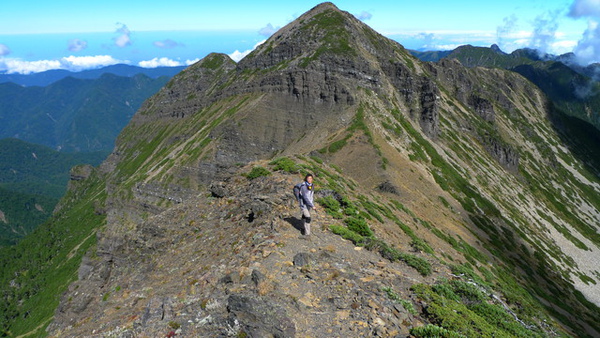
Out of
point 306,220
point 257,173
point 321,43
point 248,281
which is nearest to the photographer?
point 248,281

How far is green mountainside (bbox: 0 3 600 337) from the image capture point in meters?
14.3

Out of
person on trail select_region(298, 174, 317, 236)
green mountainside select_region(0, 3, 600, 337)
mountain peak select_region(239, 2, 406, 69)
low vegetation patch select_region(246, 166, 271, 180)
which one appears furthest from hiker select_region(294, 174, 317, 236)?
mountain peak select_region(239, 2, 406, 69)

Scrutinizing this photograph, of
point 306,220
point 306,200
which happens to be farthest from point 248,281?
point 306,200

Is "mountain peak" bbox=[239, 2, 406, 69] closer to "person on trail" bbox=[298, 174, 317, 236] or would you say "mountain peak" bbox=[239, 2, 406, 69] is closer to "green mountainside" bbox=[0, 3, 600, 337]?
"green mountainside" bbox=[0, 3, 600, 337]

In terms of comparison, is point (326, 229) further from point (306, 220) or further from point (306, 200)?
point (306, 200)

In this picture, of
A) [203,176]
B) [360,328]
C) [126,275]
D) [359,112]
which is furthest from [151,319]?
[203,176]

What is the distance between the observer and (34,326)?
128625mm

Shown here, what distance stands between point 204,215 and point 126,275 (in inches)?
264

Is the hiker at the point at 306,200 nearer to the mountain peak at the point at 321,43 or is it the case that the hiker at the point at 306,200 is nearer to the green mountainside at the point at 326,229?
the green mountainside at the point at 326,229

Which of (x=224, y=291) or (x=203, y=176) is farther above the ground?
(x=224, y=291)

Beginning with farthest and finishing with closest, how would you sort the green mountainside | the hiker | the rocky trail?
1. the hiker
2. the green mountainside
3. the rocky trail

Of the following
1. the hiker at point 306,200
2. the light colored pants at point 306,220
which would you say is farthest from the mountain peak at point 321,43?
the light colored pants at point 306,220

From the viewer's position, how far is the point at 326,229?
22.4m

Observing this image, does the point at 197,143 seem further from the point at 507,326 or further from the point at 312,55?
the point at 507,326
